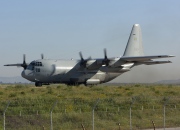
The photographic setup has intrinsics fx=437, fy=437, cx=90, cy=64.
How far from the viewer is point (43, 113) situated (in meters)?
28.6

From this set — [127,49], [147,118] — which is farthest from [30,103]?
[127,49]

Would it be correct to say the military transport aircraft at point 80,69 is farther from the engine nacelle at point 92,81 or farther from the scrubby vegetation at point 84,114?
the scrubby vegetation at point 84,114

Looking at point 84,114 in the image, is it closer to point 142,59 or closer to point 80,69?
point 80,69

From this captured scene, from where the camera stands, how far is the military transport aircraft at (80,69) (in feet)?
186

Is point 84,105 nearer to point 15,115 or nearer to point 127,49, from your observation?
point 15,115

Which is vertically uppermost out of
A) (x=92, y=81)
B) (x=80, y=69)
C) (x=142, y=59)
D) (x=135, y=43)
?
(x=135, y=43)

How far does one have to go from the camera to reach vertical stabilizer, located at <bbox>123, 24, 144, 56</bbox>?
70.5 meters

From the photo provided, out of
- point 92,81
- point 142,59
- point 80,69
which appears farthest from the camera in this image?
point 92,81

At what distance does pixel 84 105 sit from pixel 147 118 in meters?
5.36

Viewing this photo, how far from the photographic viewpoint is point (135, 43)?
71125 millimetres

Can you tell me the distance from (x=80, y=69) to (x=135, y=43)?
15.4m

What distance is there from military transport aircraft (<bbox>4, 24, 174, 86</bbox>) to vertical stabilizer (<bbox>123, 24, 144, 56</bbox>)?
8236mm

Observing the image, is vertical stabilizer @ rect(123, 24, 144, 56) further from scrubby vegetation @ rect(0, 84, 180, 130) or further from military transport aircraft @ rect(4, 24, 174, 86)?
scrubby vegetation @ rect(0, 84, 180, 130)

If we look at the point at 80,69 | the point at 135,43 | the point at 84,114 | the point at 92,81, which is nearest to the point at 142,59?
the point at 92,81
